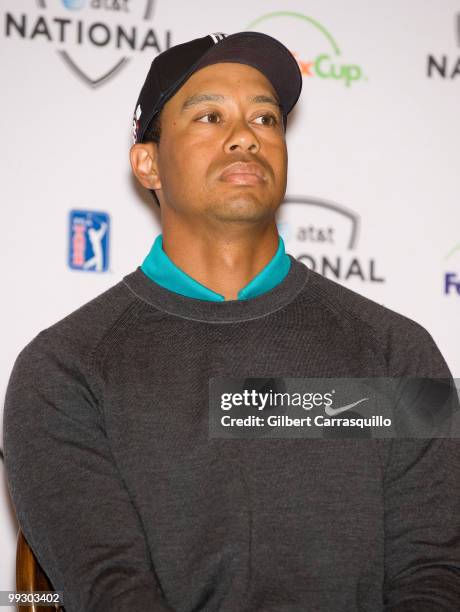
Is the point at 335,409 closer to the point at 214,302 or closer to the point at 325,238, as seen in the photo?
the point at 214,302

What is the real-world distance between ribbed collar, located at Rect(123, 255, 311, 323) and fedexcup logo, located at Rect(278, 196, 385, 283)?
0.51m

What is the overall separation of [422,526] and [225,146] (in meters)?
0.73

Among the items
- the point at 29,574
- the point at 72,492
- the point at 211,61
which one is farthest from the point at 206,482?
the point at 211,61

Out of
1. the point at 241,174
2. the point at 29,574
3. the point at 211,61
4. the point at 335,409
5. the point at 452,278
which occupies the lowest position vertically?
the point at 29,574

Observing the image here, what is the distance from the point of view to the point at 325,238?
2357mm

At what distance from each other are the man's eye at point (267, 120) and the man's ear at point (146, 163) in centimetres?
22

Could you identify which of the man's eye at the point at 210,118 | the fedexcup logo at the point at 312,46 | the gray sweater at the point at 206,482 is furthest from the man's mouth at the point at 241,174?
the fedexcup logo at the point at 312,46

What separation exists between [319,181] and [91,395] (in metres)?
0.92

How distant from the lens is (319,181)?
7.78 feet

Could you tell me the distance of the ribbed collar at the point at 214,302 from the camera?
1.77 m

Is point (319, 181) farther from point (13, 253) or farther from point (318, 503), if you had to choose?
point (318, 503)

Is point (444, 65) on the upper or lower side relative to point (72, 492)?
upper

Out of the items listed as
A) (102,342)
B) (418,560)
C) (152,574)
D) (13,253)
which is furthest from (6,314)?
(418,560)

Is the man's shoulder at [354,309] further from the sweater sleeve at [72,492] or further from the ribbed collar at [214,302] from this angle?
the sweater sleeve at [72,492]
